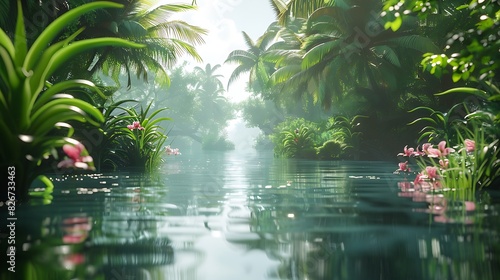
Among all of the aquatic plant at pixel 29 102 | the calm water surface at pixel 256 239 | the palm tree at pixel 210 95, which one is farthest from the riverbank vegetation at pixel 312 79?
the palm tree at pixel 210 95

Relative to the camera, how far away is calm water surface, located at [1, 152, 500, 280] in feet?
6.41

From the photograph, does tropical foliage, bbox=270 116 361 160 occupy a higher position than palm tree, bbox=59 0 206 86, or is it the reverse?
palm tree, bbox=59 0 206 86

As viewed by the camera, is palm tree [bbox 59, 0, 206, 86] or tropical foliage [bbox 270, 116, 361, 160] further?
tropical foliage [bbox 270, 116, 361, 160]

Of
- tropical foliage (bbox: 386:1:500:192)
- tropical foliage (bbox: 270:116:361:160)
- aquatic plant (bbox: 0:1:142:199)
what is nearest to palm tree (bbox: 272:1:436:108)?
tropical foliage (bbox: 270:116:361:160)

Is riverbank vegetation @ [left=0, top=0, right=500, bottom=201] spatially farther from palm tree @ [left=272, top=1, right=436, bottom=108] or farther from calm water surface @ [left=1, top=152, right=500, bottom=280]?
calm water surface @ [left=1, top=152, right=500, bottom=280]

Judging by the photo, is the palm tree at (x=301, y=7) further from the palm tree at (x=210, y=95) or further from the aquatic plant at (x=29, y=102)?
the palm tree at (x=210, y=95)

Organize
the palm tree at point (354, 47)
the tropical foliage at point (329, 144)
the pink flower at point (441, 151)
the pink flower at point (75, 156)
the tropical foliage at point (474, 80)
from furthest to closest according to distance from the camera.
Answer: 1. the tropical foliage at point (329, 144)
2. the palm tree at point (354, 47)
3. the pink flower at point (441, 151)
4. the tropical foliage at point (474, 80)
5. the pink flower at point (75, 156)

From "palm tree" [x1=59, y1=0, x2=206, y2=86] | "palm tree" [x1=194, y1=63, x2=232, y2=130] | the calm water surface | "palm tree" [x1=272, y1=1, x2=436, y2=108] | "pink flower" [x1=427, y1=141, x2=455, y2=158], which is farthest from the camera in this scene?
"palm tree" [x1=194, y1=63, x2=232, y2=130]

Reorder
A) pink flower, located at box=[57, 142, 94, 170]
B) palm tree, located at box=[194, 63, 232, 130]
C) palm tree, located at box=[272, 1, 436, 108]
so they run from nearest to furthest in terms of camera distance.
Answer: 1. pink flower, located at box=[57, 142, 94, 170]
2. palm tree, located at box=[272, 1, 436, 108]
3. palm tree, located at box=[194, 63, 232, 130]

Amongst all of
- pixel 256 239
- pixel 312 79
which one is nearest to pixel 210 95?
pixel 312 79

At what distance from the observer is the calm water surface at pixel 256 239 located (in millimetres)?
1955

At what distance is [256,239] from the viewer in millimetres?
2666

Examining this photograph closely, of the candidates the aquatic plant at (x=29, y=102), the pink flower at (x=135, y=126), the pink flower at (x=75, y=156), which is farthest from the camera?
the pink flower at (x=135, y=126)

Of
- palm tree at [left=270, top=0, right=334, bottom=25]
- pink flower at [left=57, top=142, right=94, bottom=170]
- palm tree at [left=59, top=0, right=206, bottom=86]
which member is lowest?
pink flower at [left=57, top=142, right=94, bottom=170]
